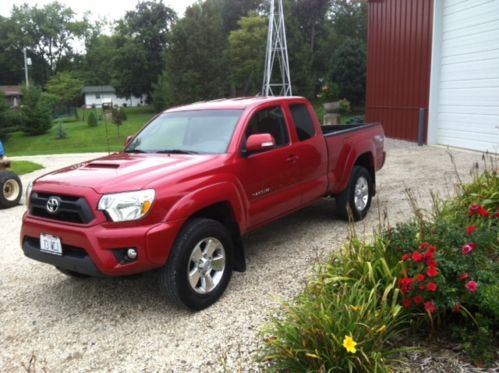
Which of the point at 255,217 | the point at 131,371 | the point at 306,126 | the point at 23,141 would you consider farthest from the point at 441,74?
the point at 23,141

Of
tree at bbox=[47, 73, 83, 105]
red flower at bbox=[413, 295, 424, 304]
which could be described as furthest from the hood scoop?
tree at bbox=[47, 73, 83, 105]

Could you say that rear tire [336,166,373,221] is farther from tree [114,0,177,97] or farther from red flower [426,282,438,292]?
tree [114,0,177,97]

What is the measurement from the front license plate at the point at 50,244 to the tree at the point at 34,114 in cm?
3902

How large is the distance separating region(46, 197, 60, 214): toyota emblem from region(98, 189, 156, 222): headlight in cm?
47

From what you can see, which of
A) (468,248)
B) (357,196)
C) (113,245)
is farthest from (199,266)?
(357,196)

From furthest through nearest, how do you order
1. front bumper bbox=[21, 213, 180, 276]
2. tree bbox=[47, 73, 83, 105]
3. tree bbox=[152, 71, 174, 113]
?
1. tree bbox=[47, 73, 83, 105]
2. tree bbox=[152, 71, 174, 113]
3. front bumper bbox=[21, 213, 180, 276]

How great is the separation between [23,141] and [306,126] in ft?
118

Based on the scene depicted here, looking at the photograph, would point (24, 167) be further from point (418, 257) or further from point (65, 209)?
point (418, 257)

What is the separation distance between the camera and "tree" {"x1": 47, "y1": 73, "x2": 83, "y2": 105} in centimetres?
6106

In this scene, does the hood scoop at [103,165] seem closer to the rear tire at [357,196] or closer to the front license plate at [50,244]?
the front license plate at [50,244]

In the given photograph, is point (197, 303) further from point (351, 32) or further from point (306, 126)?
point (351, 32)

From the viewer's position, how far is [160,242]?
3744mm

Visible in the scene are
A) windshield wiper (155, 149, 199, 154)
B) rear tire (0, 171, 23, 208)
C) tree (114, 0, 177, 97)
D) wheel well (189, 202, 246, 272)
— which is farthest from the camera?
tree (114, 0, 177, 97)

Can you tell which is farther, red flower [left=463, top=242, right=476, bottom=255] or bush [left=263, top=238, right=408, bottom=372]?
red flower [left=463, top=242, right=476, bottom=255]
